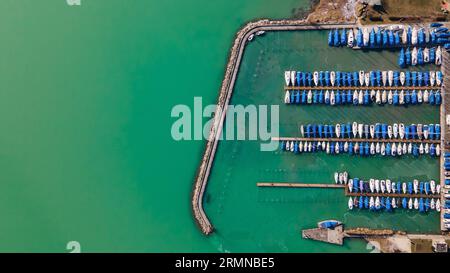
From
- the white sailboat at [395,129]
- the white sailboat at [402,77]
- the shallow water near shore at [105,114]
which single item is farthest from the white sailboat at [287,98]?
the white sailboat at [402,77]

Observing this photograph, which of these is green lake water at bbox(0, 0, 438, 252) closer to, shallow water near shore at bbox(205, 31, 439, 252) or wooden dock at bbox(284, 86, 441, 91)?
shallow water near shore at bbox(205, 31, 439, 252)

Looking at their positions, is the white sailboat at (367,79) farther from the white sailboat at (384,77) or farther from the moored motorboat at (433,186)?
the moored motorboat at (433,186)

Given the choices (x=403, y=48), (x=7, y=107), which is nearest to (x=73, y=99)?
(x=7, y=107)

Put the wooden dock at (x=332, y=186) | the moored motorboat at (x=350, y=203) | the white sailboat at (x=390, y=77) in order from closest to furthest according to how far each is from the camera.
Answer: the white sailboat at (x=390, y=77) → the wooden dock at (x=332, y=186) → the moored motorboat at (x=350, y=203)

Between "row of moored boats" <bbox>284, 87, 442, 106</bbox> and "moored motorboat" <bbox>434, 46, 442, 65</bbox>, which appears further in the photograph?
"row of moored boats" <bbox>284, 87, 442, 106</bbox>

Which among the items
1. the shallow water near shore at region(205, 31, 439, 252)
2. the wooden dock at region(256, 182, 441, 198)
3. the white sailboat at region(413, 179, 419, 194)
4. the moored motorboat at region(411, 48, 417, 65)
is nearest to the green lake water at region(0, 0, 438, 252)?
the shallow water near shore at region(205, 31, 439, 252)

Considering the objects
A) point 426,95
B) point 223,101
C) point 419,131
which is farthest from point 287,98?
point 426,95
